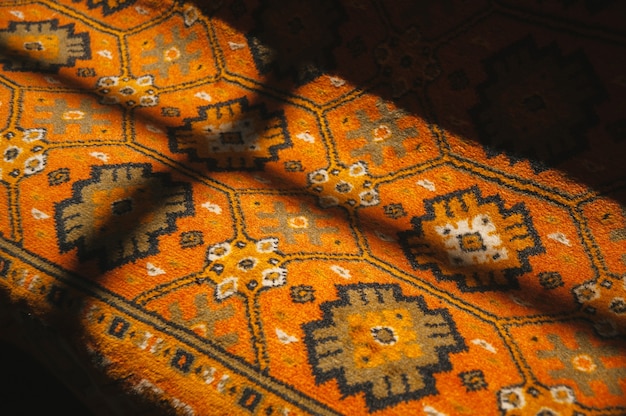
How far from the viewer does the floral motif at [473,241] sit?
5.36 feet

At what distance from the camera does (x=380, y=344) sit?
55.0 inches

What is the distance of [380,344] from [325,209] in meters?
0.58

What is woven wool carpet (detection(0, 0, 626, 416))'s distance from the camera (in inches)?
53.2

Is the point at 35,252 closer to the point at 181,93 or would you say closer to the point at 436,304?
the point at 181,93

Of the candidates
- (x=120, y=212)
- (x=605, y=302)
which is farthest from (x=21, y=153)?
(x=605, y=302)

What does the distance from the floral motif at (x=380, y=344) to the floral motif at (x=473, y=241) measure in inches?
7.9

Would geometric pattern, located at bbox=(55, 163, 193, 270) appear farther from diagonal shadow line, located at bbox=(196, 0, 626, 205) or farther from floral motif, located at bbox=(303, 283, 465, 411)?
diagonal shadow line, located at bbox=(196, 0, 626, 205)

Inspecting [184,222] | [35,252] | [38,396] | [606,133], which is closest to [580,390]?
[606,133]

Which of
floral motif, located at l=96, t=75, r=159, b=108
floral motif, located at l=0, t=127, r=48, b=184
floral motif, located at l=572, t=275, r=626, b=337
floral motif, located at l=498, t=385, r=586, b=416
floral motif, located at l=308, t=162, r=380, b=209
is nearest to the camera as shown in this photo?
floral motif, located at l=498, t=385, r=586, b=416

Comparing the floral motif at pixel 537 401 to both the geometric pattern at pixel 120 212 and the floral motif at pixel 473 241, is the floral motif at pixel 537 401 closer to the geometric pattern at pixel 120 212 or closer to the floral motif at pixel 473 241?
the floral motif at pixel 473 241

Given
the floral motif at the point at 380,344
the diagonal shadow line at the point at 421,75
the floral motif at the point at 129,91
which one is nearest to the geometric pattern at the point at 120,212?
the floral motif at the point at 129,91

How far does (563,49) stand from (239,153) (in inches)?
48.2

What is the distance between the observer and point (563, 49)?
5.60ft

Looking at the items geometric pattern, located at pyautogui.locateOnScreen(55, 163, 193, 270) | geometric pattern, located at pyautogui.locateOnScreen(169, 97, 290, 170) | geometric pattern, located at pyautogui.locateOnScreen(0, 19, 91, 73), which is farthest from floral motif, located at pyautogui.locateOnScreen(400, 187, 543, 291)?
geometric pattern, located at pyautogui.locateOnScreen(0, 19, 91, 73)
